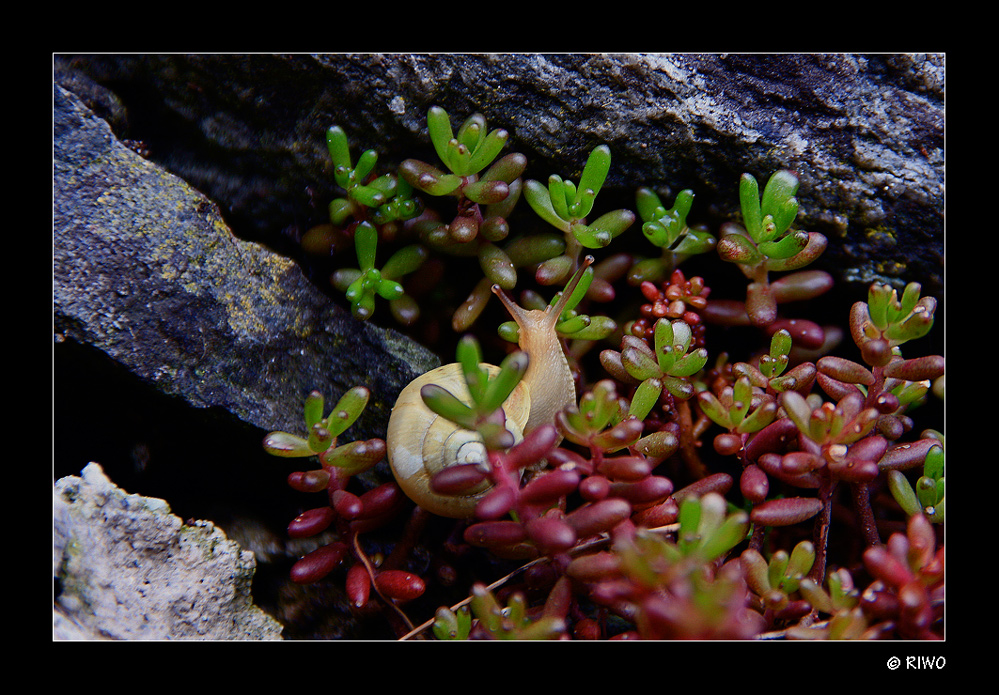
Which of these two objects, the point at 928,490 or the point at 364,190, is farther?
the point at 364,190

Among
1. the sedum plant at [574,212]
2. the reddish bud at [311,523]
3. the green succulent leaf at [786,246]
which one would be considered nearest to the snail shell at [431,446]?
the reddish bud at [311,523]

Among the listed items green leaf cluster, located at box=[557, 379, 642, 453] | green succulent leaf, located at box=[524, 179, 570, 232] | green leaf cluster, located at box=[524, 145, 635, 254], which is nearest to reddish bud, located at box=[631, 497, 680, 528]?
green leaf cluster, located at box=[557, 379, 642, 453]

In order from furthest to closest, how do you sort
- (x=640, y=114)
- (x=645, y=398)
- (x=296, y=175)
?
1. (x=296, y=175)
2. (x=640, y=114)
3. (x=645, y=398)

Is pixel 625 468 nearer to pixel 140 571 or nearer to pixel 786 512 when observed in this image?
pixel 786 512

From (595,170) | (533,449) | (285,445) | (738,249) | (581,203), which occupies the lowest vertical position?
(285,445)

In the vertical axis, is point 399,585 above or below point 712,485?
below

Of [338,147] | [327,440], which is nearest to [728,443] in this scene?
[327,440]

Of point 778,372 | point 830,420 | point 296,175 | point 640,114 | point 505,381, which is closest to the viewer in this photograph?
point 505,381
